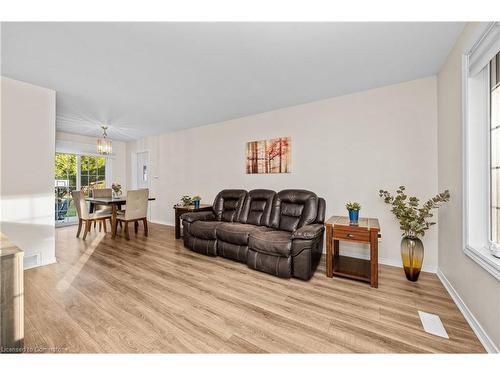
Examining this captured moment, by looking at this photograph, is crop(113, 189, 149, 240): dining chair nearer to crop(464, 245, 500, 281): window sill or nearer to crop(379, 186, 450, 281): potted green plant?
crop(379, 186, 450, 281): potted green plant

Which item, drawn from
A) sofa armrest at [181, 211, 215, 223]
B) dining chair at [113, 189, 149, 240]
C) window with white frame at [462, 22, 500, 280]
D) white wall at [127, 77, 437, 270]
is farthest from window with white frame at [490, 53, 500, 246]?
dining chair at [113, 189, 149, 240]

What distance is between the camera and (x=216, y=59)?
224 cm

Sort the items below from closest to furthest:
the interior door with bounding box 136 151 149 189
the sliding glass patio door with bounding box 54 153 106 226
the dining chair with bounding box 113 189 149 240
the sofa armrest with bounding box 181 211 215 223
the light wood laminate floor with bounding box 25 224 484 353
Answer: the light wood laminate floor with bounding box 25 224 484 353 < the sofa armrest with bounding box 181 211 215 223 < the dining chair with bounding box 113 189 149 240 < the sliding glass patio door with bounding box 54 153 106 226 < the interior door with bounding box 136 151 149 189

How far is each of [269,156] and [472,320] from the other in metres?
3.10

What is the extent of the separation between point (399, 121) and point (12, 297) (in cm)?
406

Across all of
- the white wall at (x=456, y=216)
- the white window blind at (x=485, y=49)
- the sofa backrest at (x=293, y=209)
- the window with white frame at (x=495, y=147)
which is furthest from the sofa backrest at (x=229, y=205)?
the white window blind at (x=485, y=49)

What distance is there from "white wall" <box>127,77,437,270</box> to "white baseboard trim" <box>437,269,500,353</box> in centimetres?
56

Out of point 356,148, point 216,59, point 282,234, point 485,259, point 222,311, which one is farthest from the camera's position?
point 356,148

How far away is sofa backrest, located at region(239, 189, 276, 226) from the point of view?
340 cm

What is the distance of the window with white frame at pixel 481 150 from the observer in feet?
5.33

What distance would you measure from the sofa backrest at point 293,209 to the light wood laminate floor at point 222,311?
70 cm

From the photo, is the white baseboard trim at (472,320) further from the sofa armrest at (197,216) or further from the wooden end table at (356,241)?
the sofa armrest at (197,216)

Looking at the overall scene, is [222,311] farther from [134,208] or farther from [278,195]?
[134,208]

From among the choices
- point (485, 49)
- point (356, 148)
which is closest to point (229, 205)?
point (356, 148)
